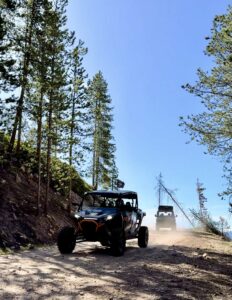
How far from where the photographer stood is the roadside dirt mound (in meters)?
17.1

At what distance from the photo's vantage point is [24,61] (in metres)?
26.5

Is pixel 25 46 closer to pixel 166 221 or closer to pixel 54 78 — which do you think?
pixel 54 78

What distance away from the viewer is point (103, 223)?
43.9 ft

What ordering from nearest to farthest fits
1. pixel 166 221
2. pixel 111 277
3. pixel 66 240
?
1. pixel 111 277
2. pixel 66 240
3. pixel 166 221

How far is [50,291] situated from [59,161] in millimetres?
21308

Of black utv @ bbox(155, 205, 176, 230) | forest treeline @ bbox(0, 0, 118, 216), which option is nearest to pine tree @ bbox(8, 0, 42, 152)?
forest treeline @ bbox(0, 0, 118, 216)

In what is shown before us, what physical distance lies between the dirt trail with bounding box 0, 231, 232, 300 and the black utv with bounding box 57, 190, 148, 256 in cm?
58

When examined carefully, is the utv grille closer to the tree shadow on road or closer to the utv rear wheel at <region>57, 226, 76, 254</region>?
the utv rear wheel at <region>57, 226, 76, 254</region>

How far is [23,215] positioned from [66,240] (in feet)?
24.2

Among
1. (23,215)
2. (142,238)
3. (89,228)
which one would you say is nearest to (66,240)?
(89,228)

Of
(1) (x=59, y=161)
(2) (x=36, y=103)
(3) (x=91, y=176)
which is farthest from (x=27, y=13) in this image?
(3) (x=91, y=176)

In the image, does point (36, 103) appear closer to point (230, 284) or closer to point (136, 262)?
point (136, 262)

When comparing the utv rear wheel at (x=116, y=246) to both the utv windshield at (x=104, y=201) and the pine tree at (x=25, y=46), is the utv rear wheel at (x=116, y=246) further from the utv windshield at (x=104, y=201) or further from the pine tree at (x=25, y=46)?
the pine tree at (x=25, y=46)

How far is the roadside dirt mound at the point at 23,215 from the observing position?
56.0ft
